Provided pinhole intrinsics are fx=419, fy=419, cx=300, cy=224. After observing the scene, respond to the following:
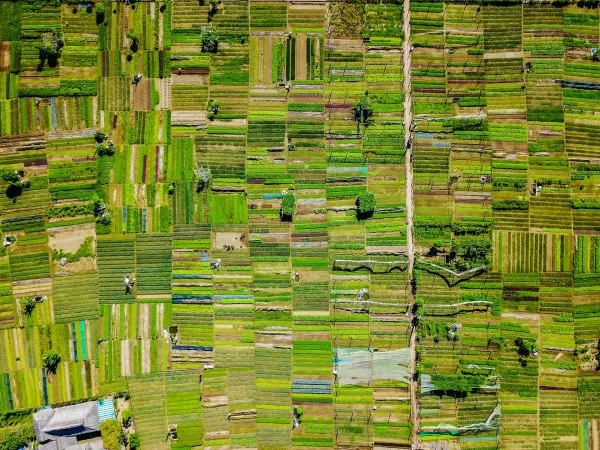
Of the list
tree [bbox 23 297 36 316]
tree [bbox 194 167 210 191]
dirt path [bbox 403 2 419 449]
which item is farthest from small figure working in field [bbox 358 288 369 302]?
tree [bbox 23 297 36 316]

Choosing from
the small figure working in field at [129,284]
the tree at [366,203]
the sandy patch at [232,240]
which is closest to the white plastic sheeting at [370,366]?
the tree at [366,203]

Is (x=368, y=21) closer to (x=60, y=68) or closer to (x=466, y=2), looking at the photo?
(x=466, y=2)

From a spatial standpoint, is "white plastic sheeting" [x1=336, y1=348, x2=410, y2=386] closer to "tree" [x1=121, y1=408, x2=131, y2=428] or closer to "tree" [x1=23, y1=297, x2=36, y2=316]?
"tree" [x1=121, y1=408, x2=131, y2=428]

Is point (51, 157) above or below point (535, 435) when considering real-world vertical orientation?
above

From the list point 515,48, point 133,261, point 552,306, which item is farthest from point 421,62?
point 133,261

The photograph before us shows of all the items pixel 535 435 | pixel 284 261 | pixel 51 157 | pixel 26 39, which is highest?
pixel 26 39

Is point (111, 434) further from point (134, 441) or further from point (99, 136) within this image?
point (99, 136)
